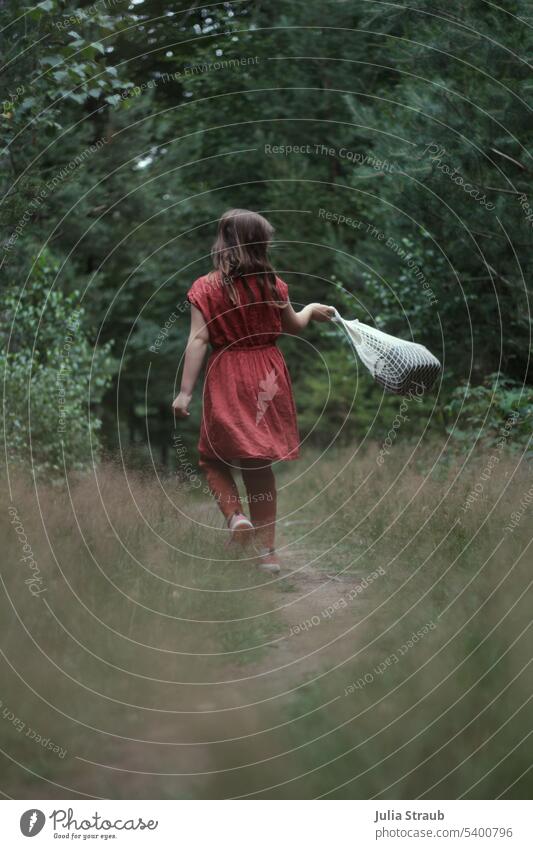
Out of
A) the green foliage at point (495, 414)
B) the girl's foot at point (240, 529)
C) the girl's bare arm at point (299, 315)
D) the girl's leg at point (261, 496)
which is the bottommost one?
the girl's foot at point (240, 529)

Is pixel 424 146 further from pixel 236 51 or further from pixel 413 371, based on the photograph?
pixel 236 51

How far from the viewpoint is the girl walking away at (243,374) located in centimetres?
524

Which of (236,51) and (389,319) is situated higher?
(236,51)

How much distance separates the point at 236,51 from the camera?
10.3 meters

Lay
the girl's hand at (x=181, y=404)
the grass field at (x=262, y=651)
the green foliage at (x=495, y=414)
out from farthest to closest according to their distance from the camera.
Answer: the green foliage at (x=495, y=414), the girl's hand at (x=181, y=404), the grass field at (x=262, y=651)

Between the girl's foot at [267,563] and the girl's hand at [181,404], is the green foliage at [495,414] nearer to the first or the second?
the girl's foot at [267,563]

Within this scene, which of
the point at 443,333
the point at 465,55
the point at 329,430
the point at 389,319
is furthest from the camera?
the point at 329,430

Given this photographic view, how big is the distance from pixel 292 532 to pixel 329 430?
6609mm

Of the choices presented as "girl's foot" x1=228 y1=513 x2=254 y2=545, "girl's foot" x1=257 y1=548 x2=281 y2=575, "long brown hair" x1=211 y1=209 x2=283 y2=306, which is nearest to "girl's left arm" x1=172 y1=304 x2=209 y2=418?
"long brown hair" x1=211 y1=209 x2=283 y2=306

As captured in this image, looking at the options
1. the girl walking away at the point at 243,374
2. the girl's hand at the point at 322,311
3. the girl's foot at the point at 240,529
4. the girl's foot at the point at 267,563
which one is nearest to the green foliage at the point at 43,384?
the girl walking away at the point at 243,374

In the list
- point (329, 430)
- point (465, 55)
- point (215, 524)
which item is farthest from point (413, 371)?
point (329, 430)

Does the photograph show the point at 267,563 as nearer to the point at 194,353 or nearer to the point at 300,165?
→ the point at 194,353

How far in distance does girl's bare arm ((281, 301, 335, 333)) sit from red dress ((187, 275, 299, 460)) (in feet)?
0.29

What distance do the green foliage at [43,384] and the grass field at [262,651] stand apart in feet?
5.75
